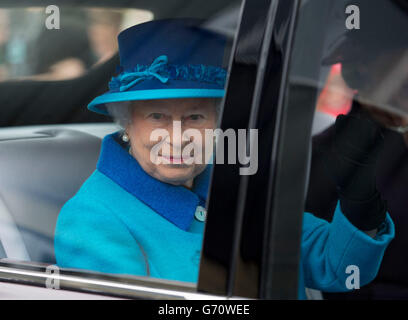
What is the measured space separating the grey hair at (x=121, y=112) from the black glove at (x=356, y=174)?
53 cm

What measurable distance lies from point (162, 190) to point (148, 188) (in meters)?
0.04

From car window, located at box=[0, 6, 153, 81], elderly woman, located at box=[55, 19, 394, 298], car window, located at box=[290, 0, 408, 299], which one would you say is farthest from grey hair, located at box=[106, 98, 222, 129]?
car window, located at box=[290, 0, 408, 299]

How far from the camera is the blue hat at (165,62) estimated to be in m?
1.44

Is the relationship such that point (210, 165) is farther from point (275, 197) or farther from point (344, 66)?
point (344, 66)

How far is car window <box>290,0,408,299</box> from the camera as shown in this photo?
131 centimetres

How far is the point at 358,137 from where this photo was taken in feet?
4.50

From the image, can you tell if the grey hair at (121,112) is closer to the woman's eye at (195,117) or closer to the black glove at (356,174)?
the woman's eye at (195,117)

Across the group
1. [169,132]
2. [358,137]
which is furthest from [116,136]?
[358,137]

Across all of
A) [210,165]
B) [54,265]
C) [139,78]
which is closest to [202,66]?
[139,78]

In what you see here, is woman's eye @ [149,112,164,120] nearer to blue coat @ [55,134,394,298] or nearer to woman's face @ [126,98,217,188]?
woman's face @ [126,98,217,188]
